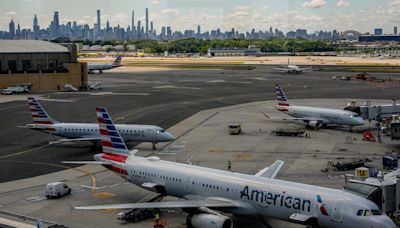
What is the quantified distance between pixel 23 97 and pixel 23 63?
16051mm

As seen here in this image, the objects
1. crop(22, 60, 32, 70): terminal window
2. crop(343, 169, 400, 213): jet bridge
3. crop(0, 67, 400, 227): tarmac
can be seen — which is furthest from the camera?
crop(22, 60, 32, 70): terminal window

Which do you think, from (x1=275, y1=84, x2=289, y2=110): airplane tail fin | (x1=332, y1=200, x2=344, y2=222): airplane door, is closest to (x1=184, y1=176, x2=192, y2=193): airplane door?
(x1=332, y1=200, x2=344, y2=222): airplane door

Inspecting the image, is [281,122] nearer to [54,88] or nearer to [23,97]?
[23,97]

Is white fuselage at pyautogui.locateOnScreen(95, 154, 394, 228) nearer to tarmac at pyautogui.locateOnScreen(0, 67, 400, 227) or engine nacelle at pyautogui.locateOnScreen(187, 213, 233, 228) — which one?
engine nacelle at pyautogui.locateOnScreen(187, 213, 233, 228)

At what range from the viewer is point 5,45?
406ft

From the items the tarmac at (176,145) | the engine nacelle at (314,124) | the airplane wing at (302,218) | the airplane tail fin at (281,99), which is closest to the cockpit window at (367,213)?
the airplane wing at (302,218)

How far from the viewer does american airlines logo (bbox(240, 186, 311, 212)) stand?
92.7 feet

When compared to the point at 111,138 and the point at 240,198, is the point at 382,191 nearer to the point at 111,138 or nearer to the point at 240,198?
the point at 240,198

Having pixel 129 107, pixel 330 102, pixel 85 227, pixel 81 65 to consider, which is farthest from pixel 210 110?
pixel 85 227

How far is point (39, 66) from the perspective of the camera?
4899 inches

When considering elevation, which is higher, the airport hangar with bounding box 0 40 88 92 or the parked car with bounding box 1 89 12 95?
the airport hangar with bounding box 0 40 88 92

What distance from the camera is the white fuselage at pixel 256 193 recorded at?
1059 inches

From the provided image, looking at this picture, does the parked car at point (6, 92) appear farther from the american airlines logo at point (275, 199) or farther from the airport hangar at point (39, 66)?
the american airlines logo at point (275, 199)

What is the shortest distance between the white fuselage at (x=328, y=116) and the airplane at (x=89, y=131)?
2290cm
